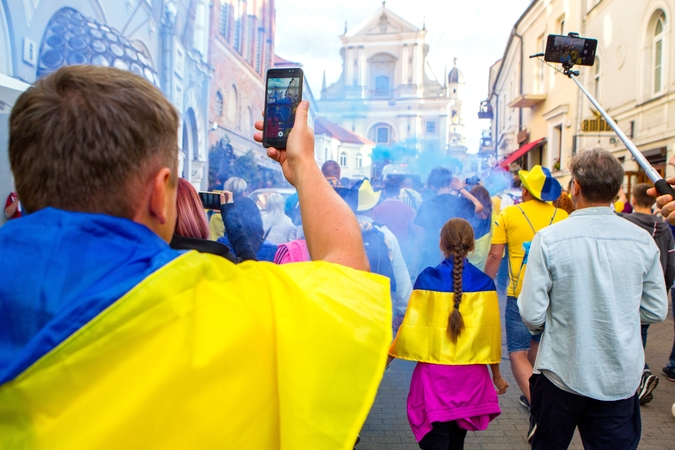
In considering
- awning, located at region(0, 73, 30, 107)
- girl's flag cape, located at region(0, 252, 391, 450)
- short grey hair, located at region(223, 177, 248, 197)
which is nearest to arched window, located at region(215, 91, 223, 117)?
short grey hair, located at region(223, 177, 248, 197)

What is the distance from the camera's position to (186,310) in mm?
767

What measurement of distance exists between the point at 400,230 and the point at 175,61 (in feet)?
13.3

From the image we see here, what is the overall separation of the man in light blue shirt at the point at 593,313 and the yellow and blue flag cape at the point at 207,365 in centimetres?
190

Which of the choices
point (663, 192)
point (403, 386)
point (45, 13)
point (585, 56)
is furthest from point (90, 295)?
point (45, 13)

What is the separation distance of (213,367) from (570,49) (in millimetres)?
3986

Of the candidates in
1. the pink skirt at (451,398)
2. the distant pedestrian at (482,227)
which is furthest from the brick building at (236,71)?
the pink skirt at (451,398)

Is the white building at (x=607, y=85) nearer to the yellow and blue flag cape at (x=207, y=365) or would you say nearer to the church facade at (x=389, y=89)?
the yellow and blue flag cape at (x=207, y=365)

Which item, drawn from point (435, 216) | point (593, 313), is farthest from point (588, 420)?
point (435, 216)

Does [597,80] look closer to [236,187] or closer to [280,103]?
[236,187]

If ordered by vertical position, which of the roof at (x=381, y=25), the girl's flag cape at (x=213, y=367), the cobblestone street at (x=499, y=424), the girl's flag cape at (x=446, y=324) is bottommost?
the cobblestone street at (x=499, y=424)

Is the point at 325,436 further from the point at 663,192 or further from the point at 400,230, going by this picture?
the point at 400,230

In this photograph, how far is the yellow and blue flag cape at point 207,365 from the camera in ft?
2.37

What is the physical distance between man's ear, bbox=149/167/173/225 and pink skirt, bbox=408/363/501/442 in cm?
243

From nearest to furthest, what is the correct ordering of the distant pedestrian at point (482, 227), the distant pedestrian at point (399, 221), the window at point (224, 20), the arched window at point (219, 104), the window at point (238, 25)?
the distant pedestrian at point (482, 227) < the distant pedestrian at point (399, 221) < the window at point (224, 20) < the arched window at point (219, 104) < the window at point (238, 25)
